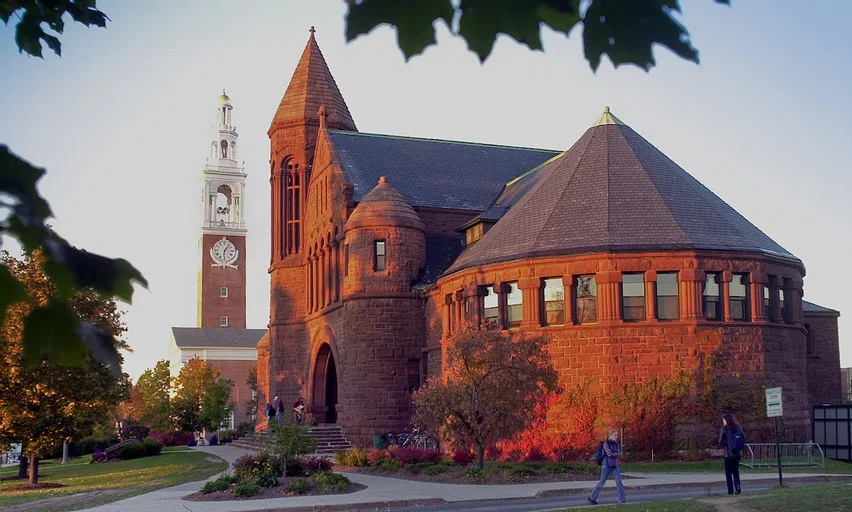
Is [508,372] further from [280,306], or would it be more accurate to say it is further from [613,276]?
[280,306]

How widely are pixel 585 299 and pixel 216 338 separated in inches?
3670

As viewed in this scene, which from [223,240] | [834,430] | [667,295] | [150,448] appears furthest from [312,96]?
[223,240]

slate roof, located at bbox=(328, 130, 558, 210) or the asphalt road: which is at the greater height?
slate roof, located at bbox=(328, 130, 558, 210)

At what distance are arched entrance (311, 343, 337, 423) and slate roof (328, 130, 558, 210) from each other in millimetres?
8441

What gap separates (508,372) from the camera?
27.3 m

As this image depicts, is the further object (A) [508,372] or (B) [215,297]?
(B) [215,297]

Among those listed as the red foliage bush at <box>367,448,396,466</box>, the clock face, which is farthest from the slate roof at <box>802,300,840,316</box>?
the clock face

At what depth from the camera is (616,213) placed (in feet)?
108

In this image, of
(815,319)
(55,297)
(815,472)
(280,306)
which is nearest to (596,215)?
(815,472)

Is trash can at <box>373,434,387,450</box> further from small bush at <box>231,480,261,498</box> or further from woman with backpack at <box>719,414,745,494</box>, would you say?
woman with backpack at <box>719,414,745,494</box>

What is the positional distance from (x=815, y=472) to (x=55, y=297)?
2670 centimetres

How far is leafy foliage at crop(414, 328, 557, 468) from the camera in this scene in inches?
1035

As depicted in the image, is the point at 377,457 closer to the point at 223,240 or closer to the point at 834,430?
the point at 834,430

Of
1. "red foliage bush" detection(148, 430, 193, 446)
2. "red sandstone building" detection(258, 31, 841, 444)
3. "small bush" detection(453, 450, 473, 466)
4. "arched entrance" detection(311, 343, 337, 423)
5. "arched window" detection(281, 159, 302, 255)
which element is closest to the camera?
"small bush" detection(453, 450, 473, 466)
